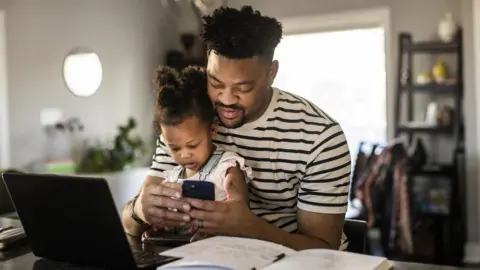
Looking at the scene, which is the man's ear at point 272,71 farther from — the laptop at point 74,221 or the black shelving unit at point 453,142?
the black shelving unit at point 453,142

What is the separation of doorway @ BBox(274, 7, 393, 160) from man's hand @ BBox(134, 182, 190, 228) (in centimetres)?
364

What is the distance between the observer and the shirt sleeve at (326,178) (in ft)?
5.10

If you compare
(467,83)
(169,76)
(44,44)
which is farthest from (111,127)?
(169,76)

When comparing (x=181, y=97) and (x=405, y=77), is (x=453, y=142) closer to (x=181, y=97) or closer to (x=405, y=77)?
(x=405, y=77)

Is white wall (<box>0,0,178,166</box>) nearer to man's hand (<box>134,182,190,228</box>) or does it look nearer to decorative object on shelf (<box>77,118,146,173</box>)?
decorative object on shelf (<box>77,118,146,173</box>)

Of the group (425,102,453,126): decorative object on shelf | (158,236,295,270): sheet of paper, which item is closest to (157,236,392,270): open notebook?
(158,236,295,270): sheet of paper

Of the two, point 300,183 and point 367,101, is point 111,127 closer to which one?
point 367,101

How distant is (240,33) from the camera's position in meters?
1.49

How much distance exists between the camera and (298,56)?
17.8ft

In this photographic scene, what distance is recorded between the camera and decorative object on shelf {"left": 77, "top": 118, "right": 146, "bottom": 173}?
4754 mm

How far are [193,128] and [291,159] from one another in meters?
0.26

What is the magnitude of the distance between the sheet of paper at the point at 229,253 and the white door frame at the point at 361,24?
12.4 feet

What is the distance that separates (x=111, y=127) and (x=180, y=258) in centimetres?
412

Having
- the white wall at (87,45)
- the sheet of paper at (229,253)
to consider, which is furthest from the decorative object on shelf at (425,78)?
the sheet of paper at (229,253)
